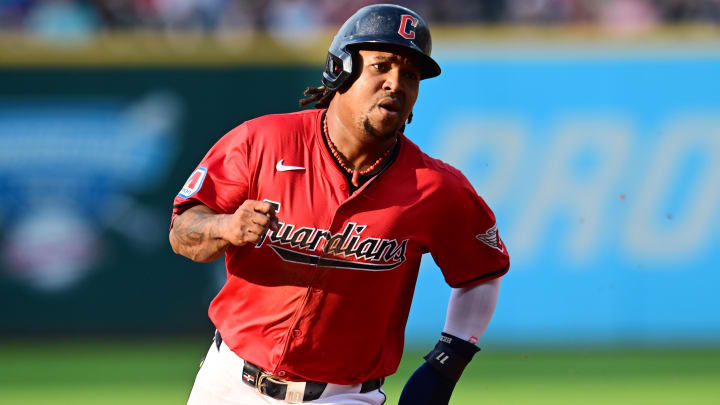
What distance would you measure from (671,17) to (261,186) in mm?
9824

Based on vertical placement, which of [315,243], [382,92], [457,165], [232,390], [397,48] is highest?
[457,165]

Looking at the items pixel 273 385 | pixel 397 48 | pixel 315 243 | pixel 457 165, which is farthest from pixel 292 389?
pixel 457 165

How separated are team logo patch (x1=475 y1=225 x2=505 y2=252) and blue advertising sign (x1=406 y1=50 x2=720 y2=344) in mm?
6233

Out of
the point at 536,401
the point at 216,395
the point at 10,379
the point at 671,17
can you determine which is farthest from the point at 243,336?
the point at 671,17

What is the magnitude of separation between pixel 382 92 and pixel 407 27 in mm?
275

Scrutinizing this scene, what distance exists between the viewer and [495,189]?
10.8 meters

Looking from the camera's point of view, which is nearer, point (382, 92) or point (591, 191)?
point (382, 92)

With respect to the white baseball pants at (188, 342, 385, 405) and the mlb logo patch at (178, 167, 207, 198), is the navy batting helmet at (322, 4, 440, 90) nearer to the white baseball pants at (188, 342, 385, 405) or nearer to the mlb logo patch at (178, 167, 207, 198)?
the mlb logo patch at (178, 167, 207, 198)

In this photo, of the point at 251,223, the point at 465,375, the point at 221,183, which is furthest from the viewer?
the point at 465,375

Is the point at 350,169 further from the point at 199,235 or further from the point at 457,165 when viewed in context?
the point at 457,165

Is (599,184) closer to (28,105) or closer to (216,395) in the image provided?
(28,105)

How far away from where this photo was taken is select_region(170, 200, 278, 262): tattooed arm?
357 cm

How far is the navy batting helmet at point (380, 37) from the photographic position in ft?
13.5

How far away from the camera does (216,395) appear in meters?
4.26
